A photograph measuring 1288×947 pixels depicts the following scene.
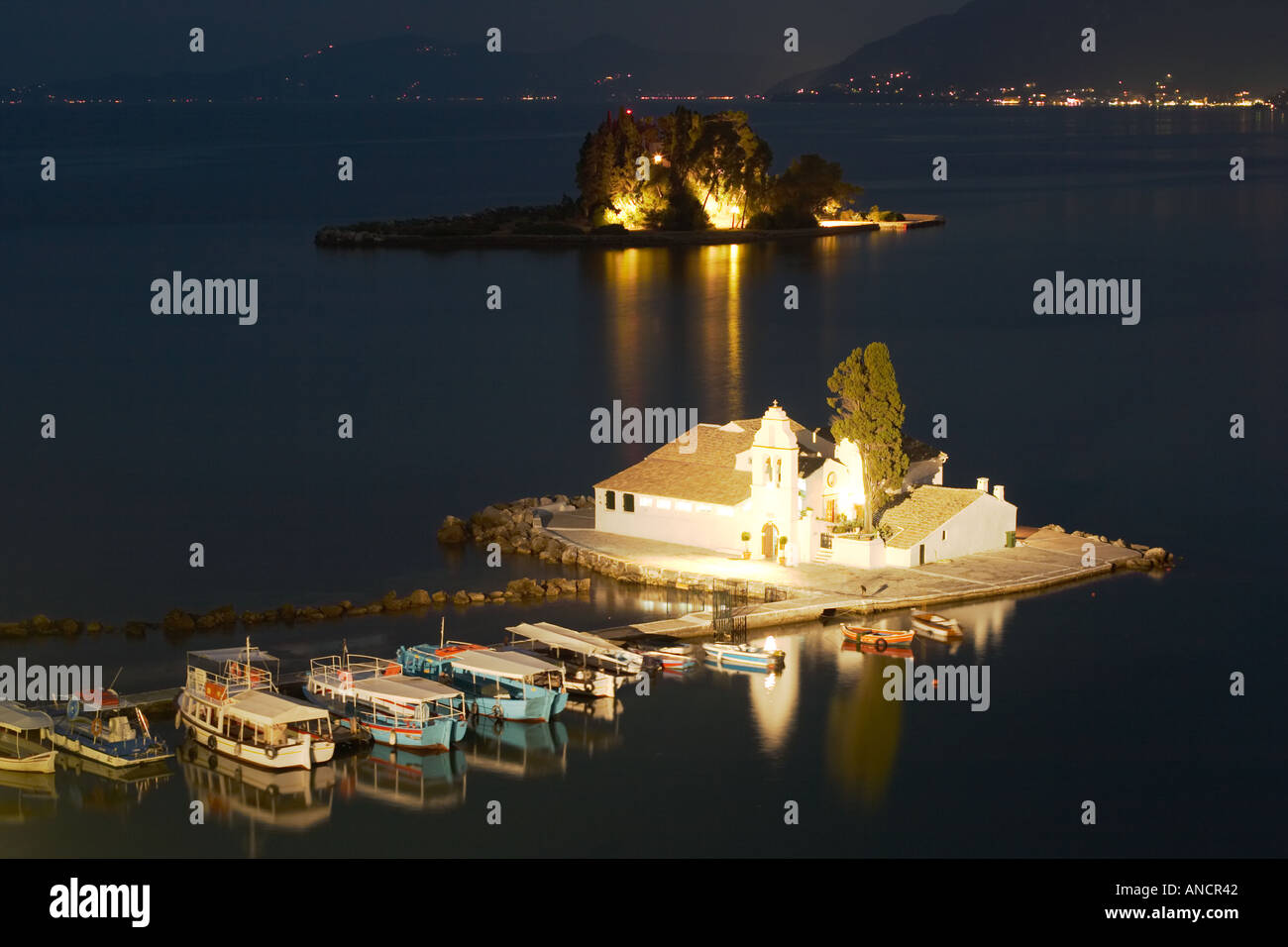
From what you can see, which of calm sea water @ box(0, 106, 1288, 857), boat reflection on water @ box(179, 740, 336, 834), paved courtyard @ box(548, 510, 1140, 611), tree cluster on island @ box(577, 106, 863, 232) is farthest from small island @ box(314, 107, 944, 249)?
boat reflection on water @ box(179, 740, 336, 834)

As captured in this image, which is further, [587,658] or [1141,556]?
[1141,556]

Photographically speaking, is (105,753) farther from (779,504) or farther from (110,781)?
(779,504)

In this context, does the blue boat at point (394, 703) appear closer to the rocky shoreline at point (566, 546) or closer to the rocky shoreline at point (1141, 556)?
the rocky shoreline at point (566, 546)

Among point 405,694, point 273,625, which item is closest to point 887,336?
point 273,625

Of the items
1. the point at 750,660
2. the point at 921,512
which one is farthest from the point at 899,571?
the point at 750,660

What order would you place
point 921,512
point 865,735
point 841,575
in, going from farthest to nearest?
point 921,512 < point 841,575 < point 865,735

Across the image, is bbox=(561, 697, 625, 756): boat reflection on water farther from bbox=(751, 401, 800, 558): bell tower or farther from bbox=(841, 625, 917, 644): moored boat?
bbox=(751, 401, 800, 558): bell tower
